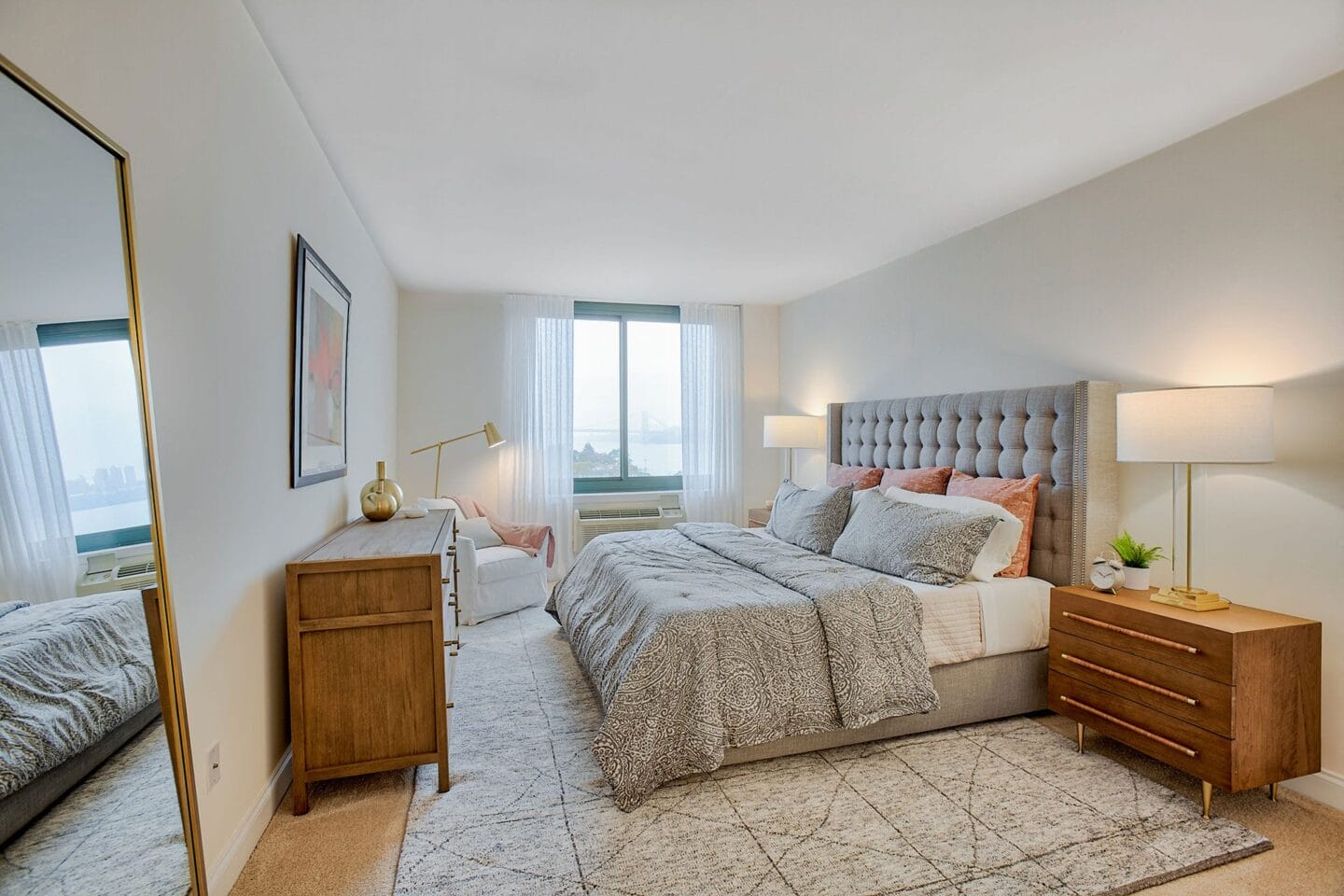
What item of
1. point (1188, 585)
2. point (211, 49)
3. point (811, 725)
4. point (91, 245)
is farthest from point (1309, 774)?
point (211, 49)

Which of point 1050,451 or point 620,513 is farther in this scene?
point 620,513

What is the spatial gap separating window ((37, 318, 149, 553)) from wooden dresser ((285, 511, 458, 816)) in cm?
97

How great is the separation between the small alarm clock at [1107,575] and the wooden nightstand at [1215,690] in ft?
0.40

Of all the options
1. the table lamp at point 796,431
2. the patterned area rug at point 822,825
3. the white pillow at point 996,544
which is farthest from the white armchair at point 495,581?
the white pillow at point 996,544

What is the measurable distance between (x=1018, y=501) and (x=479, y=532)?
3420 millimetres

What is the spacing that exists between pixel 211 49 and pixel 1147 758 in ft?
12.6

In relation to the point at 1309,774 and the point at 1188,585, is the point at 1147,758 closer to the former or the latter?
the point at 1309,774

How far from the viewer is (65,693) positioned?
1.01 metres

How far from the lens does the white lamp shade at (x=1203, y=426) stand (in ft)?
7.25

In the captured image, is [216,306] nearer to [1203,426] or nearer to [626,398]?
[1203,426]

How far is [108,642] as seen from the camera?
114 cm

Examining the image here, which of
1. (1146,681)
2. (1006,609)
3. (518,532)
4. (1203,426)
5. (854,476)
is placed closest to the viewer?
(1203,426)

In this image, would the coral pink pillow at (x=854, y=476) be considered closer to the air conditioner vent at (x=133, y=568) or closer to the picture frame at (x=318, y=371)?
the picture frame at (x=318, y=371)

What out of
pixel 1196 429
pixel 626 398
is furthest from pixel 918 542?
pixel 626 398
